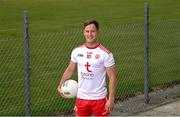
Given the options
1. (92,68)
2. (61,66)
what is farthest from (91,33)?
(61,66)

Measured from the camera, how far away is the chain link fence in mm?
9328

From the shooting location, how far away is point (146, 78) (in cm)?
953

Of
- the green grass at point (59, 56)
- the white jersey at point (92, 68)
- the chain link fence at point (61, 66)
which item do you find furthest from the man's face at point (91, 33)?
the green grass at point (59, 56)

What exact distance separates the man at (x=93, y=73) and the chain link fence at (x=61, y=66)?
7.99 feet

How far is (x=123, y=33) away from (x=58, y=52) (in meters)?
3.51

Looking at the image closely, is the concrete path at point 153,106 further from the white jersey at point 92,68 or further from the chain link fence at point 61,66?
the white jersey at point 92,68

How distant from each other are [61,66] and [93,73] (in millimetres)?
5766

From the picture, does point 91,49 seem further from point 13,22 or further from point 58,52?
point 13,22

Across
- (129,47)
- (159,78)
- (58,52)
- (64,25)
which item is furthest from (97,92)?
(64,25)

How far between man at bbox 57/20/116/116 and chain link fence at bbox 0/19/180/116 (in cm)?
244

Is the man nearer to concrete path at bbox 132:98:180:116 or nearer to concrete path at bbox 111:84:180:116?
concrete path at bbox 111:84:180:116

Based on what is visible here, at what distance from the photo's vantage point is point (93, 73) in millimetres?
6230

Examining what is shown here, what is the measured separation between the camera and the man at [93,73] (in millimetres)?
6160

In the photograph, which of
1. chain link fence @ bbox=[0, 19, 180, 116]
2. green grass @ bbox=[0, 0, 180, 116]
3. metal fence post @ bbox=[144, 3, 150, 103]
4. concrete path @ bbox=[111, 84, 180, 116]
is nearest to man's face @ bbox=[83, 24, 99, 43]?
chain link fence @ bbox=[0, 19, 180, 116]
